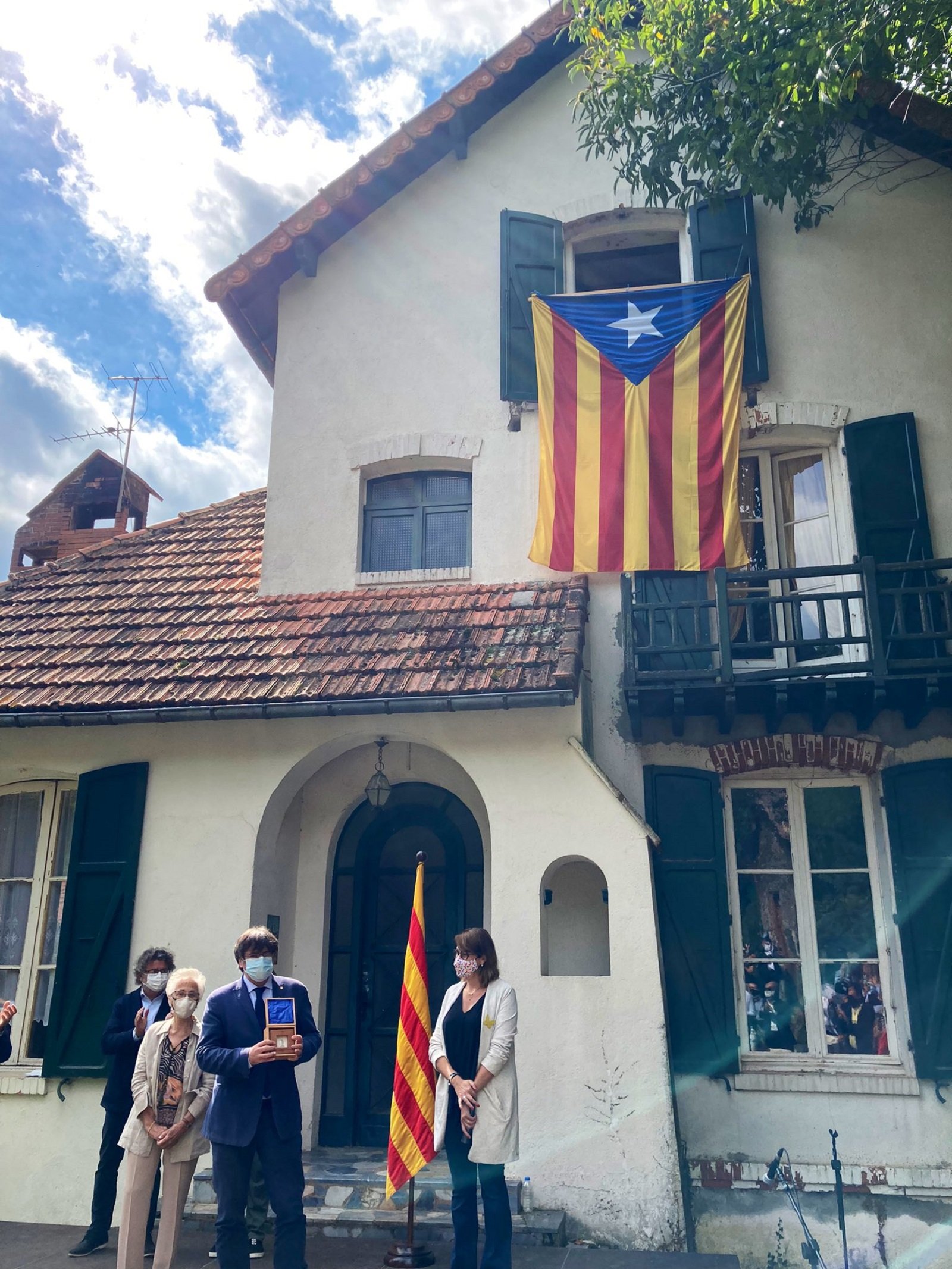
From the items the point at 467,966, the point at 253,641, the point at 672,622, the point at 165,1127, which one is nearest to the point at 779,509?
the point at 672,622

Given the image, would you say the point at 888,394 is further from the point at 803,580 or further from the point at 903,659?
the point at 903,659

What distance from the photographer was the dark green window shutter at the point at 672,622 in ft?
27.6

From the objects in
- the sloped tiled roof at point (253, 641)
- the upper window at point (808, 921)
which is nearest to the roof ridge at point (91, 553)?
the sloped tiled roof at point (253, 641)

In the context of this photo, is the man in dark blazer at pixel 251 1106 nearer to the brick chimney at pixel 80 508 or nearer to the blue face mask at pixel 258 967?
the blue face mask at pixel 258 967

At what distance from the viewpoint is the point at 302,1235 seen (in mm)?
5285

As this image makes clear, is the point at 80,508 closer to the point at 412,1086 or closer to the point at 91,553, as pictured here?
the point at 91,553

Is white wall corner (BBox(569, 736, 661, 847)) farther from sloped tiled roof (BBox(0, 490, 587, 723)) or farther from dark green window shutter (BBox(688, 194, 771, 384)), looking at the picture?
dark green window shutter (BBox(688, 194, 771, 384))

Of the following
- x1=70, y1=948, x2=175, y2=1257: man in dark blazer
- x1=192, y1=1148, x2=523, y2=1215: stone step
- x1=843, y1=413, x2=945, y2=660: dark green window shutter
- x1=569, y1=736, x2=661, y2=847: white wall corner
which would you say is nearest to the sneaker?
x1=70, y1=948, x2=175, y2=1257: man in dark blazer

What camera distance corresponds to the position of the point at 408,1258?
20.5 feet

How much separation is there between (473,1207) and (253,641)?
4.98 metres

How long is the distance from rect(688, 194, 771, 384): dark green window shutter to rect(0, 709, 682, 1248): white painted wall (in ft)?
14.1

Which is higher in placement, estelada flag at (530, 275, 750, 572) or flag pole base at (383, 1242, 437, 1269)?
estelada flag at (530, 275, 750, 572)

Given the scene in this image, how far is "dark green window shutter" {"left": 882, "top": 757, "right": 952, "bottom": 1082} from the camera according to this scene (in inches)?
305

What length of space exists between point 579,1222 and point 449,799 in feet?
11.8
